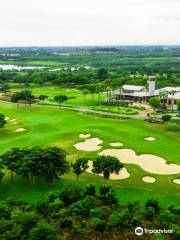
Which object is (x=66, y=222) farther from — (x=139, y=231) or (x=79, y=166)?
(x=79, y=166)

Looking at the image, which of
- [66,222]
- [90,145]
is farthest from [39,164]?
[90,145]

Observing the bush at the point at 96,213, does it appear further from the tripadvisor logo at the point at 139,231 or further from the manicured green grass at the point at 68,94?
the manicured green grass at the point at 68,94

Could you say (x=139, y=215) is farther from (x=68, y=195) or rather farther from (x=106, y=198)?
(x=68, y=195)

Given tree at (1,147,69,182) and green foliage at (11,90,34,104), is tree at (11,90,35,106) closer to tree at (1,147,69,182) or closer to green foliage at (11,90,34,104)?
green foliage at (11,90,34,104)

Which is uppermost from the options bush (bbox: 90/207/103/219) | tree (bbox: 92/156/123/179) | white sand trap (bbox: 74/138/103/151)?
tree (bbox: 92/156/123/179)

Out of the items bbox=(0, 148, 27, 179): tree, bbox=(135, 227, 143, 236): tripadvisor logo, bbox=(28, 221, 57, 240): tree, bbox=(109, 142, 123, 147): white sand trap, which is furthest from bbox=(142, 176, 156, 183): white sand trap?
bbox=(28, 221, 57, 240): tree

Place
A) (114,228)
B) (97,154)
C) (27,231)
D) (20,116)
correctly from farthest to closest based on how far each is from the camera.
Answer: (20,116) < (97,154) < (114,228) < (27,231)

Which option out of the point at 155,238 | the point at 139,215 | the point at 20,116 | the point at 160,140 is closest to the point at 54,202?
the point at 139,215
